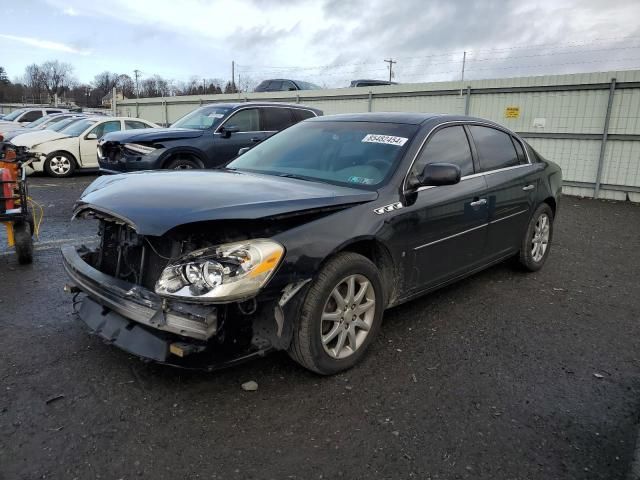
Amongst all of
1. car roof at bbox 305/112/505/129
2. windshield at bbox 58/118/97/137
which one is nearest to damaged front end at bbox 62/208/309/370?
car roof at bbox 305/112/505/129

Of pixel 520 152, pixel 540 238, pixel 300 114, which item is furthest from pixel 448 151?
pixel 300 114

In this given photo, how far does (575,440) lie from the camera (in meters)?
2.69

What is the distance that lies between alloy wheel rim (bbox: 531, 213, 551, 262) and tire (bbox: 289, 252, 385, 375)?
9.23 feet

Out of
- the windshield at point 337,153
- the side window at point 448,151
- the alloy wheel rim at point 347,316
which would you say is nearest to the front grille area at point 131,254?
the alloy wheel rim at point 347,316

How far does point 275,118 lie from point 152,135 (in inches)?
95.5

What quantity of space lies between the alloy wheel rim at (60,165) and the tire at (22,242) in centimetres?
857

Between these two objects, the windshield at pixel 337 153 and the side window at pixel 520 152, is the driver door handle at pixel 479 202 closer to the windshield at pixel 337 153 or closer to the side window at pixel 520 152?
the windshield at pixel 337 153

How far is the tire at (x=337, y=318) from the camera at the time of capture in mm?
2986

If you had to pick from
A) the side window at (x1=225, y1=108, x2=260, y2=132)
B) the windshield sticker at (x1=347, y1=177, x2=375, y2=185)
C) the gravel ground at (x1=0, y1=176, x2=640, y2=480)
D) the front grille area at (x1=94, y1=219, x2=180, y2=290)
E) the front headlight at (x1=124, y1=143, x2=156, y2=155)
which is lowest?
the gravel ground at (x1=0, y1=176, x2=640, y2=480)

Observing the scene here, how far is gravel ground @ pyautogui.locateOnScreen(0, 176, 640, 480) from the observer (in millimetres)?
2436

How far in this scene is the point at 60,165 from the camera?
42.9 ft

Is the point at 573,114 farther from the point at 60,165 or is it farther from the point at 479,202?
the point at 60,165

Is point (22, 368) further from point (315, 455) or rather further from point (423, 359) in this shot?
point (423, 359)

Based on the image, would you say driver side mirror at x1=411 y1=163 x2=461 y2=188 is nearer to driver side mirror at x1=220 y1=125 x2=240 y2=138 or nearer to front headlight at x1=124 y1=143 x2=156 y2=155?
front headlight at x1=124 y1=143 x2=156 y2=155
